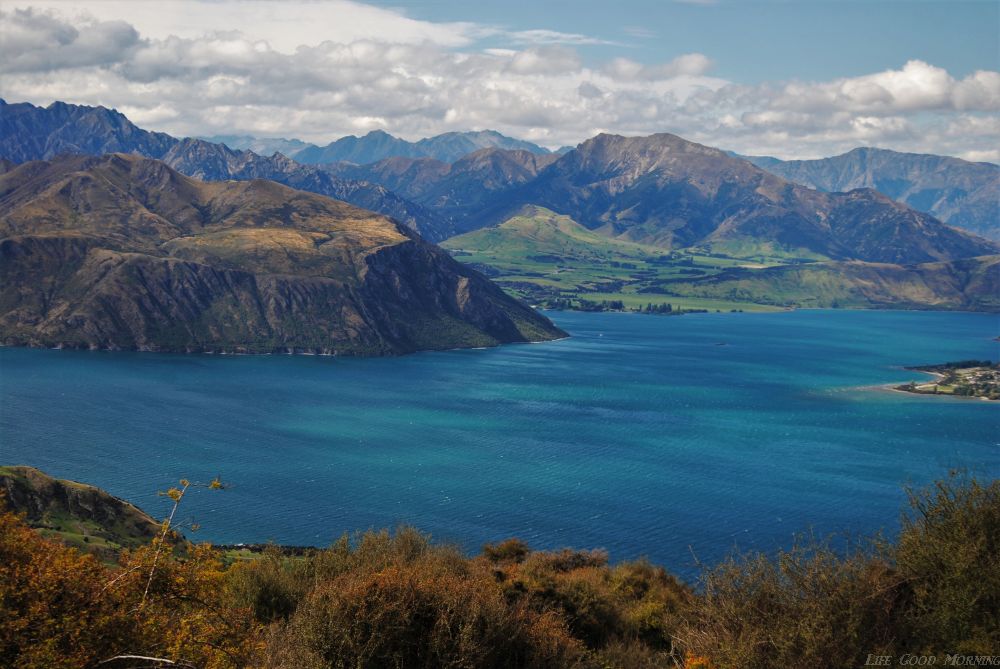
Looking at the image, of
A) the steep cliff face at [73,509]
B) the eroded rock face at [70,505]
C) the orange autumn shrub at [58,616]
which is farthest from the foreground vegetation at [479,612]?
the eroded rock face at [70,505]

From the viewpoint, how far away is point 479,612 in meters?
45.0

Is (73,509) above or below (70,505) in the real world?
below

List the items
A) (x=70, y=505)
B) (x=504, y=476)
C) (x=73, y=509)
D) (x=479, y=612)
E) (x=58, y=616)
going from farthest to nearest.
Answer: (x=504, y=476) → (x=70, y=505) → (x=73, y=509) → (x=479, y=612) → (x=58, y=616)

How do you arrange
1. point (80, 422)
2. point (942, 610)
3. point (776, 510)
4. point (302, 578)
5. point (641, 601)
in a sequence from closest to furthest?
point (942, 610) → point (302, 578) → point (641, 601) → point (776, 510) → point (80, 422)

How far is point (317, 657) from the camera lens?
39.2 m

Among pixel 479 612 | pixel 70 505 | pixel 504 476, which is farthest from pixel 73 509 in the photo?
pixel 479 612

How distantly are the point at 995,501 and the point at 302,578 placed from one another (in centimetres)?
4867

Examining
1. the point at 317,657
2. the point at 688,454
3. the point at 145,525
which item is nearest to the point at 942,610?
the point at 317,657

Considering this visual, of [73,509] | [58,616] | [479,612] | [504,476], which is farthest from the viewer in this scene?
[504,476]

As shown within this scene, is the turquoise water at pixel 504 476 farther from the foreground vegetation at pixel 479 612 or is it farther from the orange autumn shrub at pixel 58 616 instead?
the orange autumn shrub at pixel 58 616

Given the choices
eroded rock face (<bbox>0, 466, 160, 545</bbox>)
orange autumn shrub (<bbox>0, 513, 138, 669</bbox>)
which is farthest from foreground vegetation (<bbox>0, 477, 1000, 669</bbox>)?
eroded rock face (<bbox>0, 466, 160, 545</bbox>)

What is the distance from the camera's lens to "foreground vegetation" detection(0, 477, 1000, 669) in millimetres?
28500

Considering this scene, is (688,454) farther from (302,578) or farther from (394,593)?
(394,593)

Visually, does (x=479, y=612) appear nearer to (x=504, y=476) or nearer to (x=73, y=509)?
(x=73, y=509)
